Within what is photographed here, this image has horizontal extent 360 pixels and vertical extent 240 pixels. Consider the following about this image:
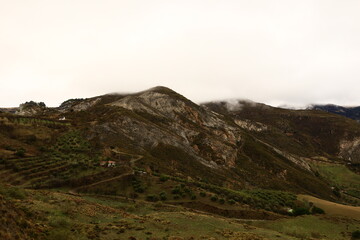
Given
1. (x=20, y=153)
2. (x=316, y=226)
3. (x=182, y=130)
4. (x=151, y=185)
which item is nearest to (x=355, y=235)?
(x=316, y=226)

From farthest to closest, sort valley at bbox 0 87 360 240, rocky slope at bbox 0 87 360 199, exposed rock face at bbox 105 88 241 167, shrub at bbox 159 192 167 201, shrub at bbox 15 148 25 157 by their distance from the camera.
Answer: exposed rock face at bbox 105 88 241 167
rocky slope at bbox 0 87 360 199
shrub at bbox 15 148 25 157
shrub at bbox 159 192 167 201
valley at bbox 0 87 360 240

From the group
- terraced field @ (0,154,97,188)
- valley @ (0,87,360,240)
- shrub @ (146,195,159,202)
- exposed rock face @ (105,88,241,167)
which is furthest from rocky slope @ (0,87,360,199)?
shrub @ (146,195,159,202)

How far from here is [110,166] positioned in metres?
60.8

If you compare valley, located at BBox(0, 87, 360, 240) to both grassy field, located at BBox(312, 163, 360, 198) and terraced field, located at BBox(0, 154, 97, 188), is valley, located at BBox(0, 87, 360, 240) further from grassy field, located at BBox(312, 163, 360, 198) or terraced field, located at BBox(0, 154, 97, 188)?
grassy field, located at BBox(312, 163, 360, 198)

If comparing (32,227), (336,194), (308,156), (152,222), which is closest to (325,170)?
(308,156)

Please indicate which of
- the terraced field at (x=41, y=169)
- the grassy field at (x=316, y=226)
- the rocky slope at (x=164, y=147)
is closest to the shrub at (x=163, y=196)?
the rocky slope at (x=164, y=147)

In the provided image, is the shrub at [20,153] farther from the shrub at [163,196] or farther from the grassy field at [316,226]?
the grassy field at [316,226]

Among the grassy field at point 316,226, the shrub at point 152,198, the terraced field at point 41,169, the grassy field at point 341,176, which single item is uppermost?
the terraced field at point 41,169

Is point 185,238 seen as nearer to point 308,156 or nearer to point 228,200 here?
point 228,200

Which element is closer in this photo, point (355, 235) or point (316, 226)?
point (355, 235)

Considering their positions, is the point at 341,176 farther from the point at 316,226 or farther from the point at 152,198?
the point at 152,198

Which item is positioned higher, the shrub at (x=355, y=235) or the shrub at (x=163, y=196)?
the shrub at (x=163, y=196)

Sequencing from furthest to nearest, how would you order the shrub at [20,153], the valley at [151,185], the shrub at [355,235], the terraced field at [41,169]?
the shrub at [20,153], the terraced field at [41,169], the shrub at [355,235], the valley at [151,185]

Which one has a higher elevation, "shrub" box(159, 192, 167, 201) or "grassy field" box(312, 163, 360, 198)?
"shrub" box(159, 192, 167, 201)
